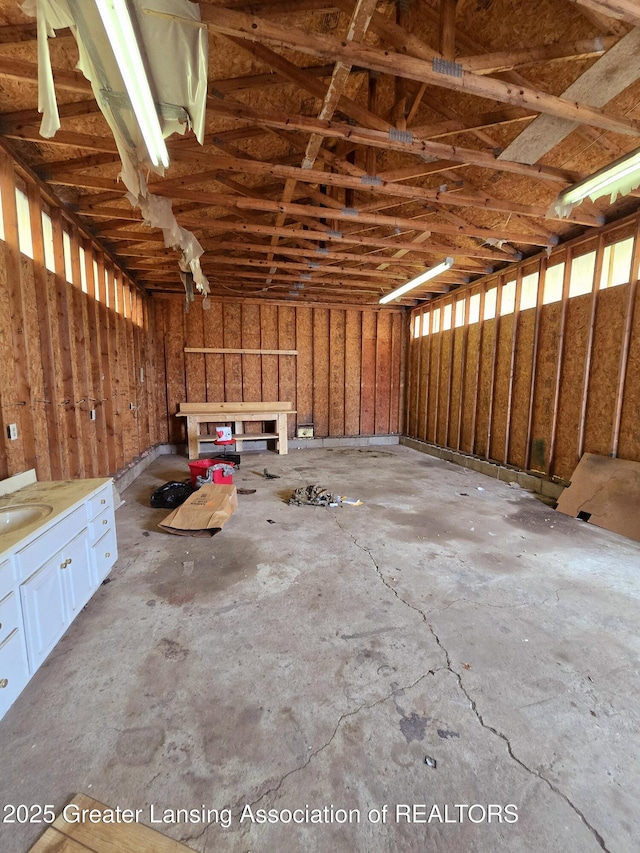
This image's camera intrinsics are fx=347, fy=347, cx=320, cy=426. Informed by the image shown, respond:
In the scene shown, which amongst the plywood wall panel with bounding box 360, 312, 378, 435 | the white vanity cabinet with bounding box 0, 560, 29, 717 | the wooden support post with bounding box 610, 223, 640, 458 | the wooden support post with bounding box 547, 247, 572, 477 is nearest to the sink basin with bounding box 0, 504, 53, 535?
the white vanity cabinet with bounding box 0, 560, 29, 717

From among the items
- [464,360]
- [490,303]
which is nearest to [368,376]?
[464,360]

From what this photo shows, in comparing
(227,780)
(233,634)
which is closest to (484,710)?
(227,780)

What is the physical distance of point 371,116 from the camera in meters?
2.55

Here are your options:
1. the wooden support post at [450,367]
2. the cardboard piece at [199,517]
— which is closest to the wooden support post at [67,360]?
the cardboard piece at [199,517]

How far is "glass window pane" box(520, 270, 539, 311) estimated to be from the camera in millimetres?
5199

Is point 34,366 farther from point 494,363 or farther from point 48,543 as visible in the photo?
point 494,363

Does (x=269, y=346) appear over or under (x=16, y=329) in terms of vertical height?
over

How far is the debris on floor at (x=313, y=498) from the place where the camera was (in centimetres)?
438

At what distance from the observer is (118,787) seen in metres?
1.30

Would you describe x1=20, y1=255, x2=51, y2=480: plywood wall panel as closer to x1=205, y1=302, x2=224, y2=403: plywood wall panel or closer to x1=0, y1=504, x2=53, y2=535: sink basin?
x1=0, y1=504, x2=53, y2=535: sink basin

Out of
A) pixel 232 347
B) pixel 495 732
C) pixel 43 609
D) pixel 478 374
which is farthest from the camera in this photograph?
pixel 232 347

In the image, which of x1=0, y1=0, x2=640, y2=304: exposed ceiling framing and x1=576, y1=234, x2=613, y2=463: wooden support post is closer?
x1=0, y1=0, x2=640, y2=304: exposed ceiling framing

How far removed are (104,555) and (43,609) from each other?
80 centimetres

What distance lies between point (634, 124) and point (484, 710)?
3.88m
